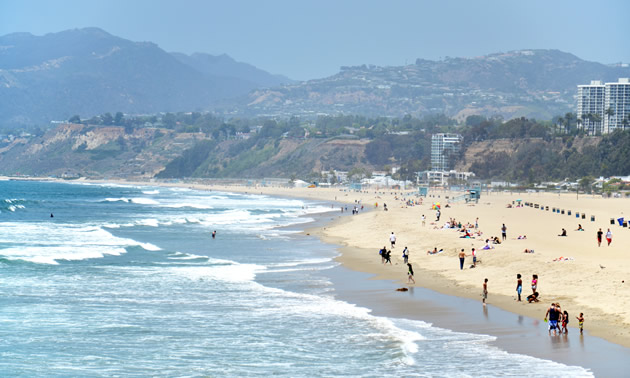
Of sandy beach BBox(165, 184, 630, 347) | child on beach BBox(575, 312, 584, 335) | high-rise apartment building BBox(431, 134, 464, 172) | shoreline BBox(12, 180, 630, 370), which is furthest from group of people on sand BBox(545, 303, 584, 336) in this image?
high-rise apartment building BBox(431, 134, 464, 172)

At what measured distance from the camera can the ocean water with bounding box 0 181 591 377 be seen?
16688mm

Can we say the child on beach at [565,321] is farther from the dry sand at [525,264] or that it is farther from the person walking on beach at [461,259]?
the person walking on beach at [461,259]

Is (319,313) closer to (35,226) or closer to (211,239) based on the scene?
(211,239)

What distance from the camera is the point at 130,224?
60.0 m

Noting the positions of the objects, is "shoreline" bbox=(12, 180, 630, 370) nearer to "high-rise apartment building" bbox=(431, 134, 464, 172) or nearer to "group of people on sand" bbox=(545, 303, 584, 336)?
"group of people on sand" bbox=(545, 303, 584, 336)

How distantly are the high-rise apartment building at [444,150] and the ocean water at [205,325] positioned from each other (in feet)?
454

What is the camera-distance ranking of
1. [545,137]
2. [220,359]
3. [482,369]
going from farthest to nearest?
1. [545,137]
2. [220,359]
3. [482,369]

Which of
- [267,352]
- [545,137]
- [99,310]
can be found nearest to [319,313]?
[267,352]

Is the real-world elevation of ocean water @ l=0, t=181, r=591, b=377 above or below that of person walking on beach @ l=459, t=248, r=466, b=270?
below

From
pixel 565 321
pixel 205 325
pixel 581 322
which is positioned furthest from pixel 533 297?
pixel 205 325

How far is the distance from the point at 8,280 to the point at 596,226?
102ft

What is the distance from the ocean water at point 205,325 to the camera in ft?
54.7

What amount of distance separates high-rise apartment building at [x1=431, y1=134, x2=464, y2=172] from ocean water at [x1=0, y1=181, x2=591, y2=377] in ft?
454

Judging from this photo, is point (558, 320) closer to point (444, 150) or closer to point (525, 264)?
point (525, 264)
